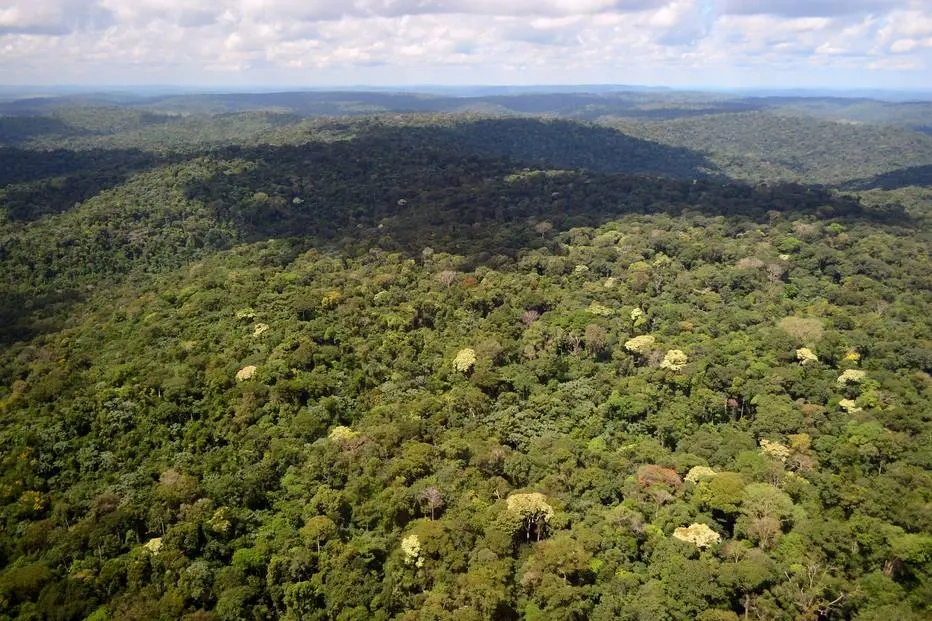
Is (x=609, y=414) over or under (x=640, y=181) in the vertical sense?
under

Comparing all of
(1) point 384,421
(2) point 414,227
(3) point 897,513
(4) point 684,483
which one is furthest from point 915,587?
(2) point 414,227

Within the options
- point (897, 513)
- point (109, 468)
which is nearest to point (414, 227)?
point (109, 468)

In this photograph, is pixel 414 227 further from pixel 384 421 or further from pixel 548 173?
pixel 384 421

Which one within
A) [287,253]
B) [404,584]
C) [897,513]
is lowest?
[404,584]

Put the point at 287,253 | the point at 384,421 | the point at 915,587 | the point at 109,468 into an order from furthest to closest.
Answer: the point at 287,253 → the point at 384,421 → the point at 109,468 → the point at 915,587

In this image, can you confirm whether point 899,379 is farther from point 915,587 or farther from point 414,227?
point 414,227

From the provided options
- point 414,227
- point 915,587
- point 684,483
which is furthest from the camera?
point 414,227

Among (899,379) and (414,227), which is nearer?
(899,379)
